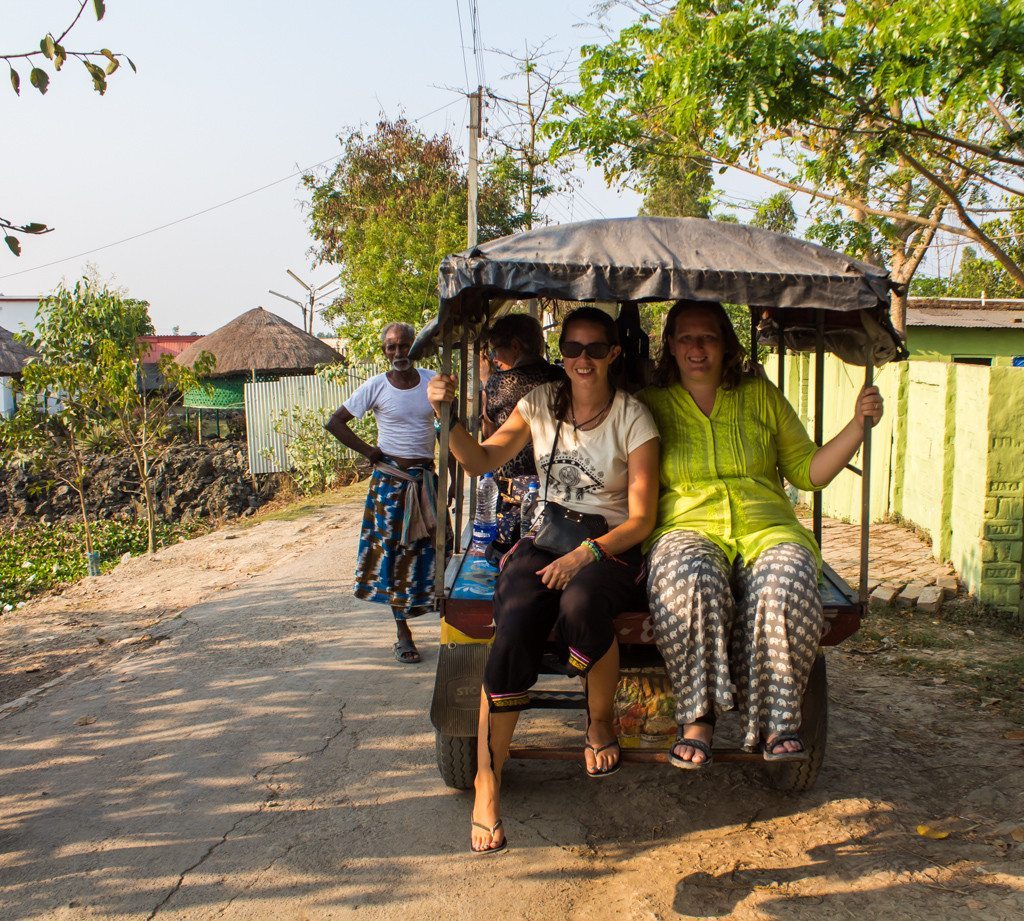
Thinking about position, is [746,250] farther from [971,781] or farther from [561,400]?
[971,781]

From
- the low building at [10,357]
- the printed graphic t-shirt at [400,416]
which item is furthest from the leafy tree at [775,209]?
the low building at [10,357]

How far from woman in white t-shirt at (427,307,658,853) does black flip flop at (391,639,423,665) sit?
2106 millimetres

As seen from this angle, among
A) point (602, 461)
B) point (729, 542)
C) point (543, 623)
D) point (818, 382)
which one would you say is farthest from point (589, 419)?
point (818, 382)

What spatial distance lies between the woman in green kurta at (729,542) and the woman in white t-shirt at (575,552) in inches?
6.6

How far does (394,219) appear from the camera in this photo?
21.3 metres

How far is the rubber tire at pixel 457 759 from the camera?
397 centimetres

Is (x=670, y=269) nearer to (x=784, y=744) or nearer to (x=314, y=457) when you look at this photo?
(x=784, y=744)

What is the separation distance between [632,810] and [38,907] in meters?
2.09

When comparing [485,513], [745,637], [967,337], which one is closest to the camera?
[745,637]

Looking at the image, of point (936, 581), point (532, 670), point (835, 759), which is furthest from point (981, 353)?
point (532, 670)

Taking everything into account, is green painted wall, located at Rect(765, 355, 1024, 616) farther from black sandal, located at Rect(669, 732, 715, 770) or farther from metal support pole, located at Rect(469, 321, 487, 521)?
black sandal, located at Rect(669, 732, 715, 770)

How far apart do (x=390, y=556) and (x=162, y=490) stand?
17.5 metres

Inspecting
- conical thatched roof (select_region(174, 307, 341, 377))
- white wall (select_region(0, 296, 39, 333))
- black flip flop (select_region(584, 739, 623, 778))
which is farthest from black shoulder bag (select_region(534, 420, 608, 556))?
white wall (select_region(0, 296, 39, 333))

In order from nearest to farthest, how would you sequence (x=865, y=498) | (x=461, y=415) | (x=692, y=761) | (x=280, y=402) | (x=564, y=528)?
(x=692, y=761)
(x=564, y=528)
(x=865, y=498)
(x=461, y=415)
(x=280, y=402)
